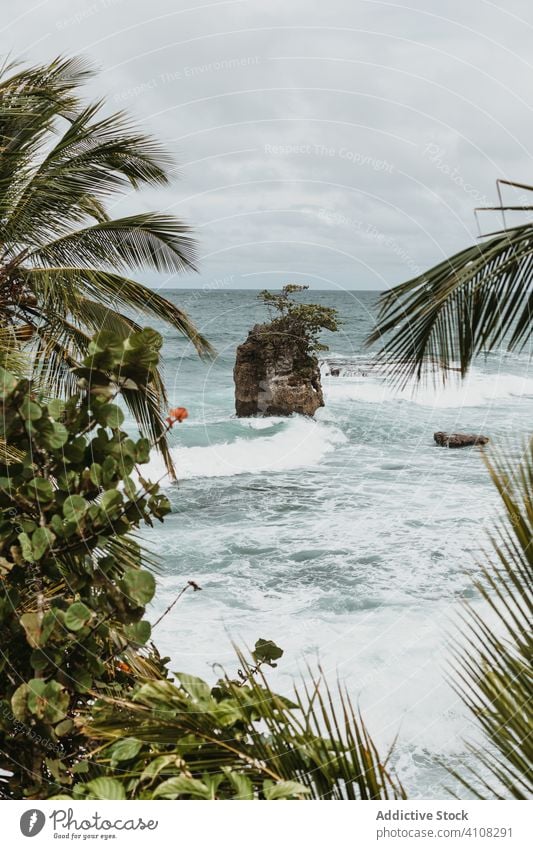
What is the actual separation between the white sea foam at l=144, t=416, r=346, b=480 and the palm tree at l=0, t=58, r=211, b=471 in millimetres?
9290

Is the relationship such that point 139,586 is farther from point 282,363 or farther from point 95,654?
point 282,363

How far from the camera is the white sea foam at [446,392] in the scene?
21.9 m

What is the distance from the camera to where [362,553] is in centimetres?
967

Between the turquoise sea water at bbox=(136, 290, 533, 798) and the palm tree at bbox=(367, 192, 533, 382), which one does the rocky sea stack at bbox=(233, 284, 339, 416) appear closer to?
the turquoise sea water at bbox=(136, 290, 533, 798)

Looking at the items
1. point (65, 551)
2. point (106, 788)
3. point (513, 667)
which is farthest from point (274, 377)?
point (513, 667)

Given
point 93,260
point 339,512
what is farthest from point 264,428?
point 93,260

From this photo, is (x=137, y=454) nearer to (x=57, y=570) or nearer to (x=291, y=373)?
(x=57, y=570)

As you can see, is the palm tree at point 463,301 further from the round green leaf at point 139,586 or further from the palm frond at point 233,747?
the palm frond at point 233,747

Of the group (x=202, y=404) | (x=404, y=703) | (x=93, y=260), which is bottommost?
(x=404, y=703)

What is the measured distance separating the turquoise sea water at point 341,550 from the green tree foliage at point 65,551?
0.87 m

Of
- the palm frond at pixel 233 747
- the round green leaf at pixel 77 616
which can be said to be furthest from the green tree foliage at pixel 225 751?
the round green leaf at pixel 77 616

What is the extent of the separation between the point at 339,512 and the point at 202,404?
29.8ft

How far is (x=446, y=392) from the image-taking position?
25891mm

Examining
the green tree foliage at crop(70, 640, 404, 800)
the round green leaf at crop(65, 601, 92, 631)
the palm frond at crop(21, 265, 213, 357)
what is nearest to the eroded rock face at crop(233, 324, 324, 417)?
the palm frond at crop(21, 265, 213, 357)
